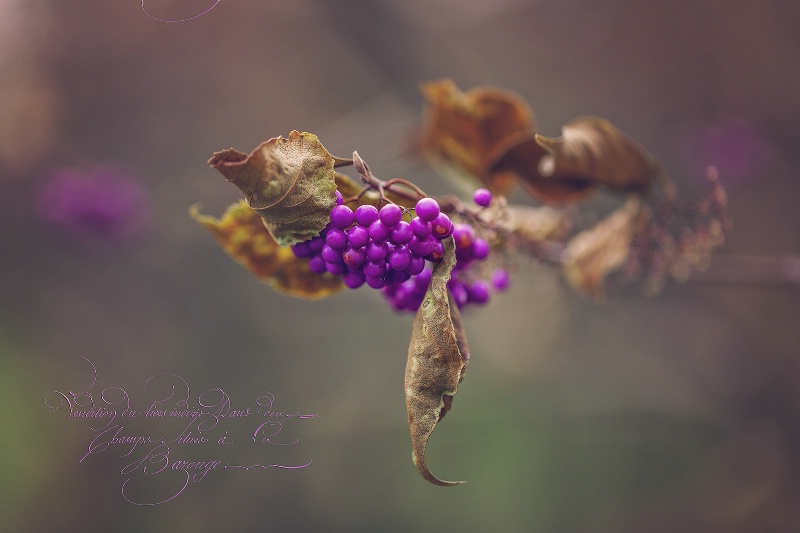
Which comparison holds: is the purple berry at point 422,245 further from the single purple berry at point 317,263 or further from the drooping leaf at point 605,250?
the drooping leaf at point 605,250

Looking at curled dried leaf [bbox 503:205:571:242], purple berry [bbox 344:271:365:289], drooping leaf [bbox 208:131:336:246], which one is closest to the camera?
drooping leaf [bbox 208:131:336:246]

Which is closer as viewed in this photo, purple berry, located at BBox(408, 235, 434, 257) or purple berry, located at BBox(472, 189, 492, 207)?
purple berry, located at BBox(408, 235, 434, 257)


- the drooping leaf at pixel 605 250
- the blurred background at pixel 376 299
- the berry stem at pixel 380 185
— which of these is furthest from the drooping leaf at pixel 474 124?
the blurred background at pixel 376 299

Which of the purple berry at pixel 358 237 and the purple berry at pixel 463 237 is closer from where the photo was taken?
the purple berry at pixel 358 237

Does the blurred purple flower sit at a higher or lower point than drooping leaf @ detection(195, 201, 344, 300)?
lower

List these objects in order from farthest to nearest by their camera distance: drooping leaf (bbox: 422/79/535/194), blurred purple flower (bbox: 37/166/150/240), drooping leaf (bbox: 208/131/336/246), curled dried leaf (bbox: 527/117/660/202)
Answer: blurred purple flower (bbox: 37/166/150/240) → drooping leaf (bbox: 422/79/535/194) → curled dried leaf (bbox: 527/117/660/202) → drooping leaf (bbox: 208/131/336/246)

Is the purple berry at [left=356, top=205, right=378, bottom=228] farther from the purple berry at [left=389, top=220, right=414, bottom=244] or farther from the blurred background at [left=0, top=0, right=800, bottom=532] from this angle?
the blurred background at [left=0, top=0, right=800, bottom=532]

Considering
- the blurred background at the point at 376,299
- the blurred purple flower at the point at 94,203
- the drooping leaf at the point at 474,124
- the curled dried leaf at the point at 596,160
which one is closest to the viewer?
the curled dried leaf at the point at 596,160

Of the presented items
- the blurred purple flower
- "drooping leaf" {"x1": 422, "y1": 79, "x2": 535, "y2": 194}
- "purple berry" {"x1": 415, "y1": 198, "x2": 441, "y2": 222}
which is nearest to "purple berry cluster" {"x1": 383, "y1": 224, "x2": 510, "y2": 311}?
"purple berry" {"x1": 415, "y1": 198, "x2": 441, "y2": 222}
